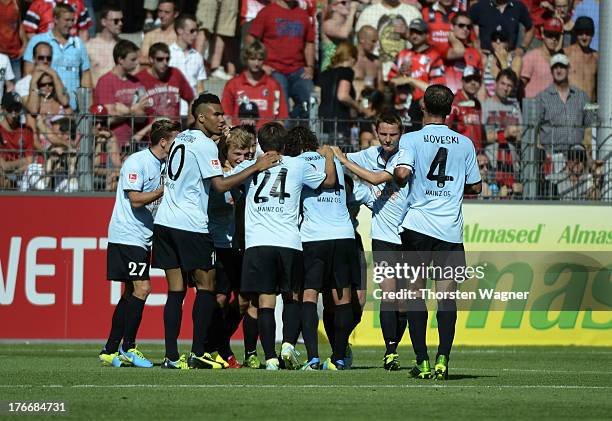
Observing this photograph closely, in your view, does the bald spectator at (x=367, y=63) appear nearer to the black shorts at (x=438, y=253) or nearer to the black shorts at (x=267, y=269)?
the black shorts at (x=267, y=269)

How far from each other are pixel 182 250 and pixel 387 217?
2163 mm

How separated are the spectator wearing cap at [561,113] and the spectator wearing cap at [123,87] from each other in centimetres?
564

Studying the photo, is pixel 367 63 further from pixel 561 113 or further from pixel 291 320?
pixel 291 320

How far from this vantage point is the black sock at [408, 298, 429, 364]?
10422 mm

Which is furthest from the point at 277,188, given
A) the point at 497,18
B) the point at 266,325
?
the point at 497,18

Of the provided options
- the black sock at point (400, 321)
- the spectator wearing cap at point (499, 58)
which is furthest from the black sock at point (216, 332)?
the spectator wearing cap at point (499, 58)

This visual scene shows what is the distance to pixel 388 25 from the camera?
19641 millimetres

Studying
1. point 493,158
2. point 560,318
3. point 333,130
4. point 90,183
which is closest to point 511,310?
point 560,318

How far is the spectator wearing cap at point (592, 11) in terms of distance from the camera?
1981 centimetres

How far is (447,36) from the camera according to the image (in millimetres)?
19609

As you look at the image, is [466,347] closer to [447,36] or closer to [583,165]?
[583,165]

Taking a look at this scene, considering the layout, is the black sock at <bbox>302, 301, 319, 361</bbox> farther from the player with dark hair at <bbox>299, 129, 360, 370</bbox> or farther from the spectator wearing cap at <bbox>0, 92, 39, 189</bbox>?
the spectator wearing cap at <bbox>0, 92, 39, 189</bbox>

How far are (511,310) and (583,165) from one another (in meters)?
2.32

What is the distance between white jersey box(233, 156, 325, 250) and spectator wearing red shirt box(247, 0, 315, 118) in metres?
7.27
